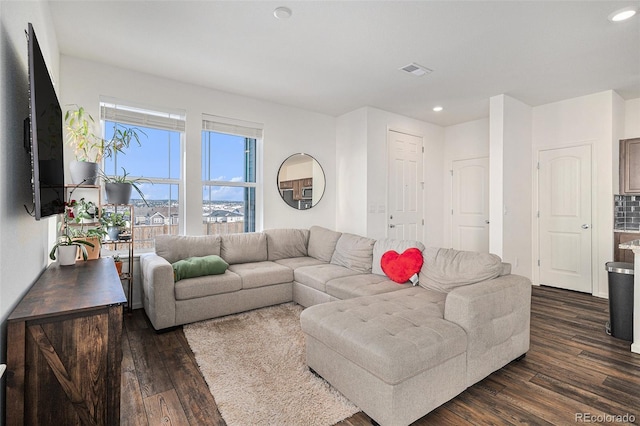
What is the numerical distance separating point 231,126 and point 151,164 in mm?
1116

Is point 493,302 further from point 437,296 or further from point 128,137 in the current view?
point 128,137

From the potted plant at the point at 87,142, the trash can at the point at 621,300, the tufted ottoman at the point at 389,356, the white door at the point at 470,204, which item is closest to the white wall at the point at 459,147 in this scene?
the white door at the point at 470,204

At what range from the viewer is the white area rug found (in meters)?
1.77

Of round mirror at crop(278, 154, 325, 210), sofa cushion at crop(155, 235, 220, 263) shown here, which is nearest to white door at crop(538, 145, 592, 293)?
round mirror at crop(278, 154, 325, 210)

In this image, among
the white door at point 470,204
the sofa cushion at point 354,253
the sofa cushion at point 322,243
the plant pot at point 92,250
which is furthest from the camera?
the white door at point 470,204

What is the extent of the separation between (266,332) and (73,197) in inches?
93.4

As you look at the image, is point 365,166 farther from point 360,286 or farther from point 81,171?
point 81,171

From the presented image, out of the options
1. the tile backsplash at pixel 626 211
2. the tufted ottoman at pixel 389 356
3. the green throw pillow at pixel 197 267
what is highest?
the tile backsplash at pixel 626 211

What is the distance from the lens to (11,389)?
3.67 ft

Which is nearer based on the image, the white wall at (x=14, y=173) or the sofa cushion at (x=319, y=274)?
the white wall at (x=14, y=173)

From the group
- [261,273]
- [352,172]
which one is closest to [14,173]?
[261,273]

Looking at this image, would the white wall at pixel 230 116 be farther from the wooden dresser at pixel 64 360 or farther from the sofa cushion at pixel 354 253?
the wooden dresser at pixel 64 360

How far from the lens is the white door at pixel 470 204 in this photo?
5270 millimetres

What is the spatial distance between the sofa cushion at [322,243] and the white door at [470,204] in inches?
104
